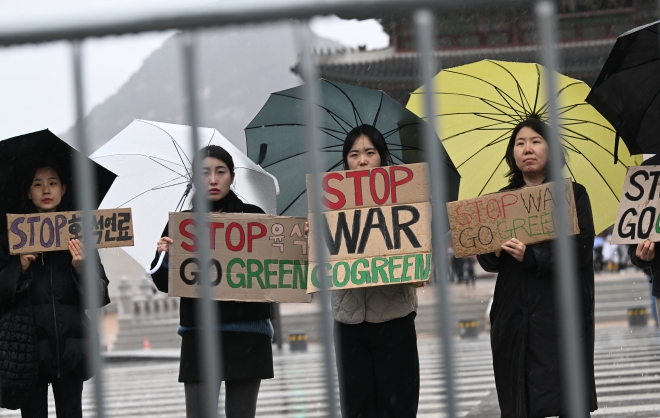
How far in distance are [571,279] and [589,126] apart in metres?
2.34

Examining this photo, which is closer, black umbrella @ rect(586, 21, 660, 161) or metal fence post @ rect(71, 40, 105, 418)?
metal fence post @ rect(71, 40, 105, 418)

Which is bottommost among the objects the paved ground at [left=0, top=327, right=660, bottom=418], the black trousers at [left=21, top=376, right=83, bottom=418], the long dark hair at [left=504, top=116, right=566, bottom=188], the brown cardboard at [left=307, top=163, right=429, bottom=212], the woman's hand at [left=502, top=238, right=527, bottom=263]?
the paved ground at [left=0, top=327, right=660, bottom=418]

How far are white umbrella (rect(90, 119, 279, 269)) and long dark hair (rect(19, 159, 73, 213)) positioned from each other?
0.25 meters

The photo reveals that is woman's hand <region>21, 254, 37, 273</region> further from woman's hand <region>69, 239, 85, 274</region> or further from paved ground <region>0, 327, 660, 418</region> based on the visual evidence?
paved ground <region>0, 327, 660, 418</region>

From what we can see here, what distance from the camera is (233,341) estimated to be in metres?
3.84

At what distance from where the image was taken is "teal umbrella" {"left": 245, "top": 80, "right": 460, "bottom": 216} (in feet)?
13.3

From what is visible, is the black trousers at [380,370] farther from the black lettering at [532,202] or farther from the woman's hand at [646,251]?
the woman's hand at [646,251]

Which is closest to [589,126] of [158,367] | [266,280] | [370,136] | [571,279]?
[370,136]

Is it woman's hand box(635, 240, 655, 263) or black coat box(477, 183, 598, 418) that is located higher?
woman's hand box(635, 240, 655, 263)

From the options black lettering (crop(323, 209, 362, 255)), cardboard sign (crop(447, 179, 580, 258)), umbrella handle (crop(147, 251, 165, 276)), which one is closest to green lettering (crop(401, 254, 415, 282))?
black lettering (crop(323, 209, 362, 255))

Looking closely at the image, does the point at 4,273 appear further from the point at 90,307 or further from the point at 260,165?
the point at 90,307

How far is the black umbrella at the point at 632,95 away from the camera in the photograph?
3.92 meters

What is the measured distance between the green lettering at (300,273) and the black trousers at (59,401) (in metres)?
1.18

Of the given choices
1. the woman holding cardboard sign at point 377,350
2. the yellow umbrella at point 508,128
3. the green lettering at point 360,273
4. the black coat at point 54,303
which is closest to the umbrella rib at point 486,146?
the yellow umbrella at point 508,128
